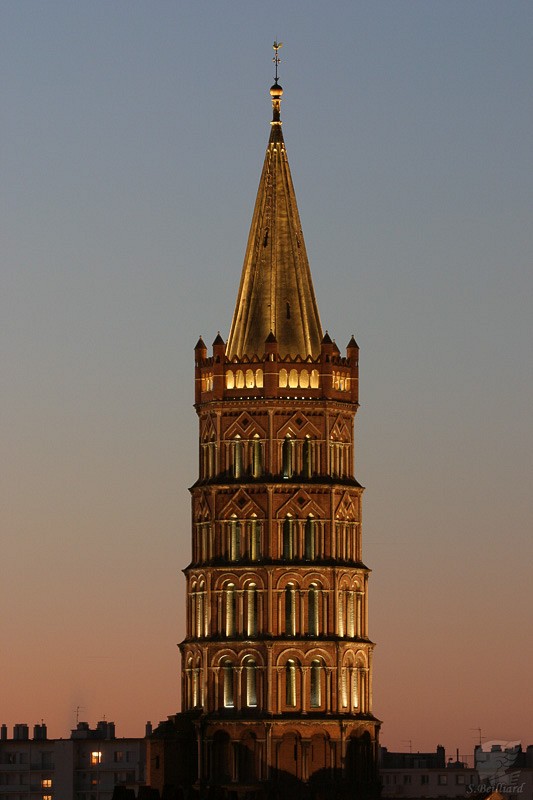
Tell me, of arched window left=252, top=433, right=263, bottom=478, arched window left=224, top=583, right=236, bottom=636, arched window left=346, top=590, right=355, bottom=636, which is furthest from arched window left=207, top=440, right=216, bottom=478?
arched window left=346, top=590, right=355, bottom=636

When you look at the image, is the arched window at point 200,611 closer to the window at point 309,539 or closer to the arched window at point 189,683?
the arched window at point 189,683

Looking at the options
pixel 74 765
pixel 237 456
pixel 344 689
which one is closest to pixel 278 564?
Result: pixel 237 456

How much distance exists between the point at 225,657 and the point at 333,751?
21.4ft

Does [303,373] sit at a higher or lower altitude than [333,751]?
higher

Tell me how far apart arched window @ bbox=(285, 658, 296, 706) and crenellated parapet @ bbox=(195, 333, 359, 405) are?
12420 mm

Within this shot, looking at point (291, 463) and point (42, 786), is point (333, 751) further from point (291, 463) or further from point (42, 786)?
point (42, 786)

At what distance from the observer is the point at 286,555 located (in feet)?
485

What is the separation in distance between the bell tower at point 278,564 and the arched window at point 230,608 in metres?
0.08

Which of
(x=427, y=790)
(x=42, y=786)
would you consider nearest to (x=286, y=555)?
(x=427, y=790)

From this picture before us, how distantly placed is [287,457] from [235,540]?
4511 millimetres

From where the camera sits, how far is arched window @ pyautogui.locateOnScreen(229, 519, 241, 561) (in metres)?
148

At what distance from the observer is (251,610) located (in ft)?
483

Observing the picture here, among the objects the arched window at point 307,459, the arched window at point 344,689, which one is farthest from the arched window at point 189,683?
the arched window at point 307,459

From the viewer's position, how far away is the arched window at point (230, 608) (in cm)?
14750
